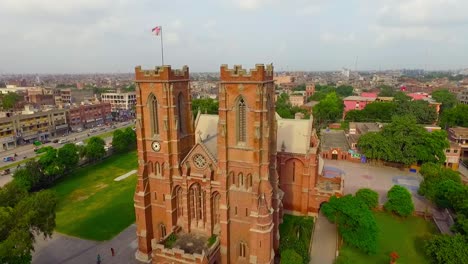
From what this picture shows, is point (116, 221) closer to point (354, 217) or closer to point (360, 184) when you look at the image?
point (354, 217)

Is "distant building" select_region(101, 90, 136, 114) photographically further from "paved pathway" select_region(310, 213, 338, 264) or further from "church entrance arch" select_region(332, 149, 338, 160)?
"paved pathway" select_region(310, 213, 338, 264)

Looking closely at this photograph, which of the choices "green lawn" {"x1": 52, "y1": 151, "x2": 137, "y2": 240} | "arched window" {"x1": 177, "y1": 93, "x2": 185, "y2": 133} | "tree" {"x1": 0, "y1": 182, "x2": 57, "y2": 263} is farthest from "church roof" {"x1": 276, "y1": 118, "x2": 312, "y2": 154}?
"tree" {"x1": 0, "y1": 182, "x2": 57, "y2": 263}

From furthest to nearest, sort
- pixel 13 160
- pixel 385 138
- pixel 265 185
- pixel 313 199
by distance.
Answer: pixel 13 160
pixel 385 138
pixel 313 199
pixel 265 185

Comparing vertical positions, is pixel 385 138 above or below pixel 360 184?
above

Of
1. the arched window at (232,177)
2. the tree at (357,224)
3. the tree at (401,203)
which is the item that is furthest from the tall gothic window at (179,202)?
the tree at (401,203)

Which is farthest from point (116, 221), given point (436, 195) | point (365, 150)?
point (365, 150)

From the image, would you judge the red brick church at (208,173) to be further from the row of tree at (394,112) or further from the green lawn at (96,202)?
the row of tree at (394,112)

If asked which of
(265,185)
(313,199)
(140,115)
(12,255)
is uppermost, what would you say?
(140,115)
